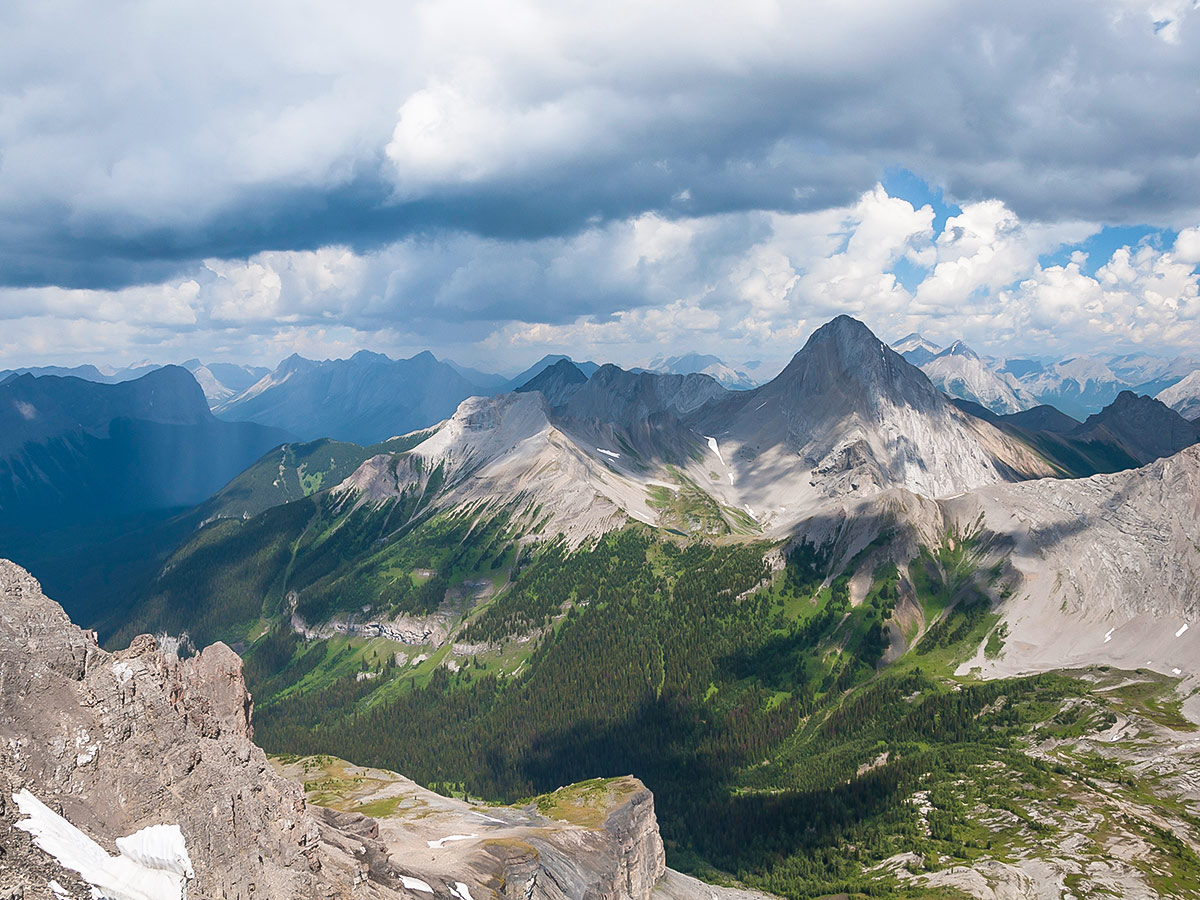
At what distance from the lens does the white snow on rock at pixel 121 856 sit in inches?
1224

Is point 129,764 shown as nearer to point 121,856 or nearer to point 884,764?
point 121,856

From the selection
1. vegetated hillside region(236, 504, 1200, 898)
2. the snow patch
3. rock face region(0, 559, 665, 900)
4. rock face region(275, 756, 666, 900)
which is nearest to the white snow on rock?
rock face region(0, 559, 665, 900)

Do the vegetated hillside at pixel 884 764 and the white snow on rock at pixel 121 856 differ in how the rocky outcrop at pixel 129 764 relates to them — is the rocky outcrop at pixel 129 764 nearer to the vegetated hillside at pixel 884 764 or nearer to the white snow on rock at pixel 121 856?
the white snow on rock at pixel 121 856

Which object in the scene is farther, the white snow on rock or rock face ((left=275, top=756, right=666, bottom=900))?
rock face ((left=275, top=756, right=666, bottom=900))

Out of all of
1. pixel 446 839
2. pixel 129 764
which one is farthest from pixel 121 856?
pixel 446 839

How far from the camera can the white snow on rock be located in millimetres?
31078

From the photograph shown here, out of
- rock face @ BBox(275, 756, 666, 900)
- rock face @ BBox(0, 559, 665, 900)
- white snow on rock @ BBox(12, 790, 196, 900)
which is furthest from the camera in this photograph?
rock face @ BBox(275, 756, 666, 900)

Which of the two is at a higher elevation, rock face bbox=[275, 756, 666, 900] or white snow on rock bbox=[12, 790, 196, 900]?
white snow on rock bbox=[12, 790, 196, 900]

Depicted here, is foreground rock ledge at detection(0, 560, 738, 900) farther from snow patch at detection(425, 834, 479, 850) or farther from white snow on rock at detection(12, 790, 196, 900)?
snow patch at detection(425, 834, 479, 850)

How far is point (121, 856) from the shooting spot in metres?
33.5

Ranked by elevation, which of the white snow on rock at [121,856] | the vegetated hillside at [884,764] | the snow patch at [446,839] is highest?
the white snow on rock at [121,856]

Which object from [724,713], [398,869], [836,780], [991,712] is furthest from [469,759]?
[398,869]

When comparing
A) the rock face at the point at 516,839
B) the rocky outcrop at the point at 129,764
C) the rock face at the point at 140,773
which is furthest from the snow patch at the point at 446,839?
the rocky outcrop at the point at 129,764

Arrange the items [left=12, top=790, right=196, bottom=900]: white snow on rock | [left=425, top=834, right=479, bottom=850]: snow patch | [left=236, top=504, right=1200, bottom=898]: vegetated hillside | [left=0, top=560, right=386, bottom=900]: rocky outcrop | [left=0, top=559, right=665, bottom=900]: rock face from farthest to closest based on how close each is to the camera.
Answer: [left=236, top=504, right=1200, bottom=898]: vegetated hillside < [left=425, top=834, right=479, bottom=850]: snow patch < [left=0, top=560, right=386, bottom=900]: rocky outcrop < [left=0, top=559, right=665, bottom=900]: rock face < [left=12, top=790, right=196, bottom=900]: white snow on rock
